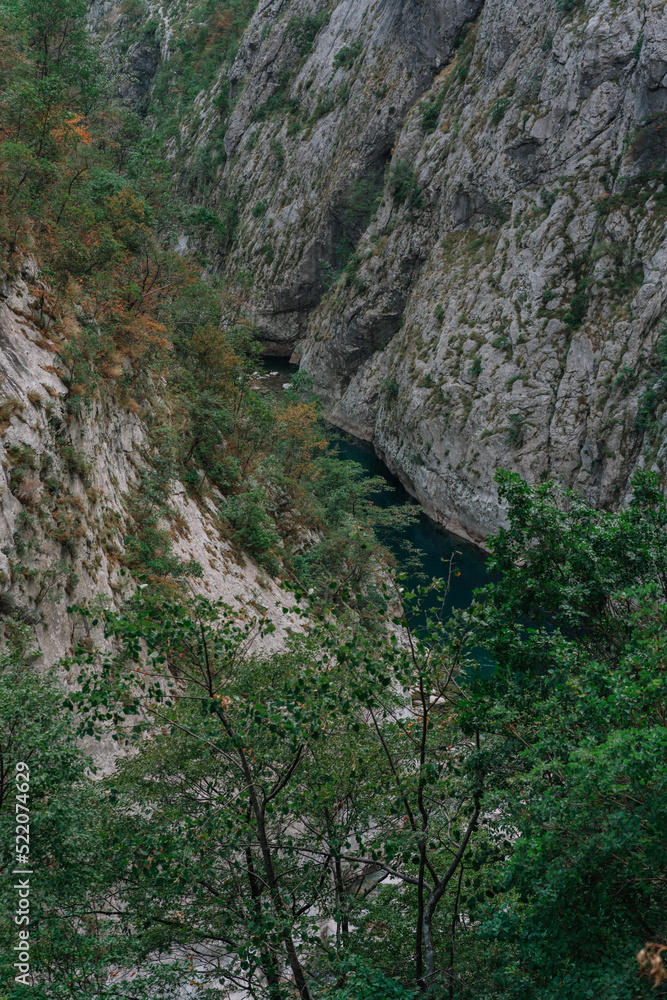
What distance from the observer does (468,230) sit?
39.0 m

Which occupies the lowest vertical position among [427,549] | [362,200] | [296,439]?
[427,549]

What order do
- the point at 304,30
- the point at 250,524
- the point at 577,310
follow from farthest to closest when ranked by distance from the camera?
1. the point at 304,30
2. the point at 577,310
3. the point at 250,524

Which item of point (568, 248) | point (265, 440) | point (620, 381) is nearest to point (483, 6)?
point (568, 248)

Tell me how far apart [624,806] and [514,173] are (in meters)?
37.4

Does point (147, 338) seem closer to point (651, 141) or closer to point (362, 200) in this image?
point (651, 141)

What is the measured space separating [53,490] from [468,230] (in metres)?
35.5

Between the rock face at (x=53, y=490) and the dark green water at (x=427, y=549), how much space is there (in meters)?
14.0

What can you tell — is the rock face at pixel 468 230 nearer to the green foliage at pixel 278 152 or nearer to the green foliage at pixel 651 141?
the green foliage at pixel 651 141

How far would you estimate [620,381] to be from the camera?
25.9 m

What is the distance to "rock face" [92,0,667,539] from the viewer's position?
27.5 m

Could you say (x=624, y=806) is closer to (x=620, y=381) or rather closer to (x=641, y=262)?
(x=620, y=381)

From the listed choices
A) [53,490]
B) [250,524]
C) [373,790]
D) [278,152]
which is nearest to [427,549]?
[250,524]

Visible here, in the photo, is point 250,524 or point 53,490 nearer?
point 53,490

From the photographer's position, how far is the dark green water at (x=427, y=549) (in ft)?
97.5
